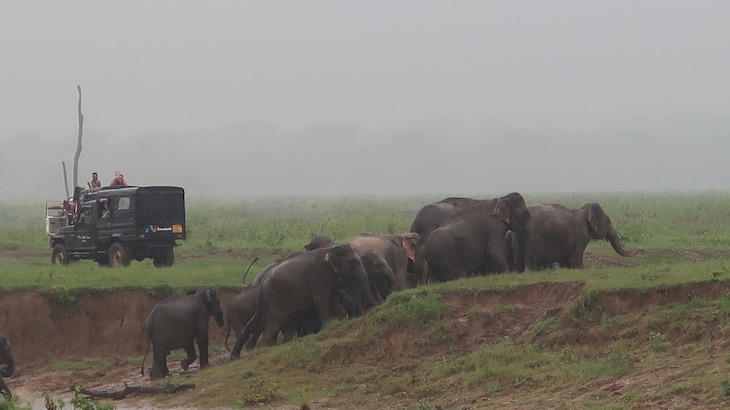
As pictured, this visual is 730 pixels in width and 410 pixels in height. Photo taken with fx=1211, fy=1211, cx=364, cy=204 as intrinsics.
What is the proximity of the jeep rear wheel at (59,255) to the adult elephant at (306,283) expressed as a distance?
13812mm

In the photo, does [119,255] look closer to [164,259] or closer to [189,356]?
[164,259]

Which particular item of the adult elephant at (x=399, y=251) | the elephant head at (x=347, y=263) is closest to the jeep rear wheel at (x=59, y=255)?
the adult elephant at (x=399, y=251)

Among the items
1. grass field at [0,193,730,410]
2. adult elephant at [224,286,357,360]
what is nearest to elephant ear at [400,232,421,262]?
adult elephant at [224,286,357,360]

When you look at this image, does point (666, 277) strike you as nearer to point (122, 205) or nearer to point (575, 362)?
point (575, 362)

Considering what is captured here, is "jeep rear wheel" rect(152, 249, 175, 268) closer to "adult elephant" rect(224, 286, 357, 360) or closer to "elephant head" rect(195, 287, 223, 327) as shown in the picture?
"adult elephant" rect(224, 286, 357, 360)

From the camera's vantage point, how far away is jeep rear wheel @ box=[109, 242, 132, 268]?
3064 centimetres

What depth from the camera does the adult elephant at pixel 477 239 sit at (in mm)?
22719

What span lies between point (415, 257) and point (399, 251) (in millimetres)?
705

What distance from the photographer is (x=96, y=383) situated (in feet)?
68.5

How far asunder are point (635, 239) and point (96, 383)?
65.5 feet

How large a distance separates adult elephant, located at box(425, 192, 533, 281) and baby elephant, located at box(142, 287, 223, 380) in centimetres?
444

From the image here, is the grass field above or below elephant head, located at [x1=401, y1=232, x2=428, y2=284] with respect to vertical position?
below

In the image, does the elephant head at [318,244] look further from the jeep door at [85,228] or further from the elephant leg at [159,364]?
the jeep door at [85,228]

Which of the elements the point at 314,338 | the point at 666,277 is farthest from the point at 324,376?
the point at 666,277
